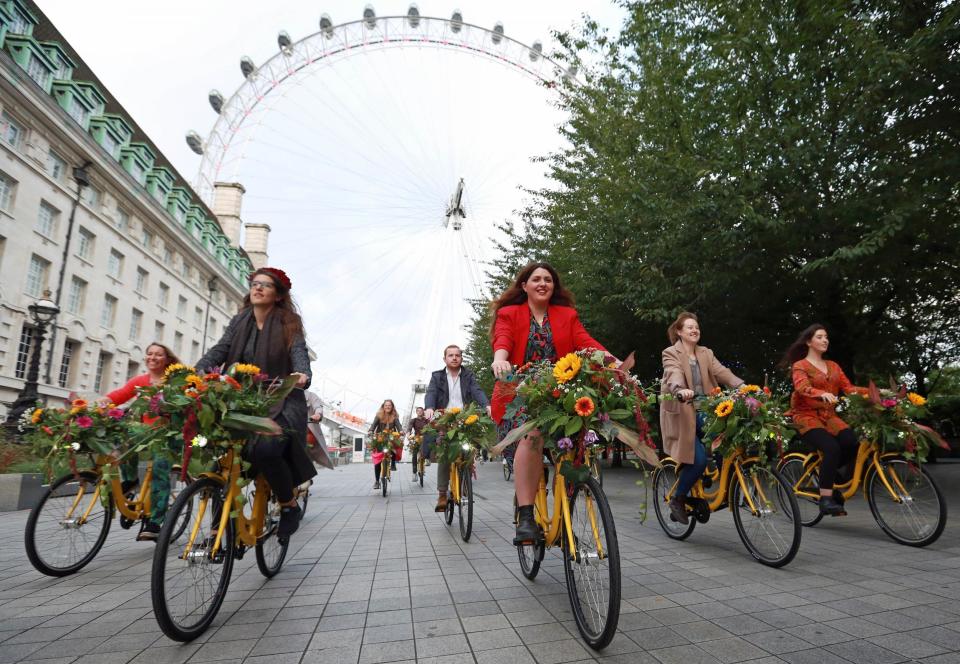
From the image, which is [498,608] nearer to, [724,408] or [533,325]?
[533,325]

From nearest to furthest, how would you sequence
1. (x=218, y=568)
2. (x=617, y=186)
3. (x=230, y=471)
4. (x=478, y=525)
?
(x=218, y=568), (x=230, y=471), (x=478, y=525), (x=617, y=186)

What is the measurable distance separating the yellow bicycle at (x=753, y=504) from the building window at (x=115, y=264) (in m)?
34.2

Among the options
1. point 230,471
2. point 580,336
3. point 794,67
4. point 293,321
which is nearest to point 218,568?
point 230,471

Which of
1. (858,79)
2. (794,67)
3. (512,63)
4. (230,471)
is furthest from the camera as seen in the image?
(512,63)

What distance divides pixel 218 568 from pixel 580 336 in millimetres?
2749

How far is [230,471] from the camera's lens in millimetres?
3527

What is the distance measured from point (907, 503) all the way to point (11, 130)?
1230 inches

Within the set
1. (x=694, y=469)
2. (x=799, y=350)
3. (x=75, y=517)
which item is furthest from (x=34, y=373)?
(x=799, y=350)

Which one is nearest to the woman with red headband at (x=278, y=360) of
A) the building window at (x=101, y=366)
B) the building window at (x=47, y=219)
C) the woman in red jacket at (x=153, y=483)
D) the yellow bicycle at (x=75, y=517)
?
the woman in red jacket at (x=153, y=483)

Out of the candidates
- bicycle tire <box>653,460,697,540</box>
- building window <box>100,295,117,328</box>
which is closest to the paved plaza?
bicycle tire <box>653,460,697,540</box>

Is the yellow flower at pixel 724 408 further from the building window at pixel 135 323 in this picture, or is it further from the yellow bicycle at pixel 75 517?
the building window at pixel 135 323

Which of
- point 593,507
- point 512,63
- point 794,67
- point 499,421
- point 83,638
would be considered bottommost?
point 83,638

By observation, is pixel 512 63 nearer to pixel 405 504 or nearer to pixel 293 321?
pixel 405 504

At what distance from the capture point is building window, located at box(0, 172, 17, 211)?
23031 millimetres
